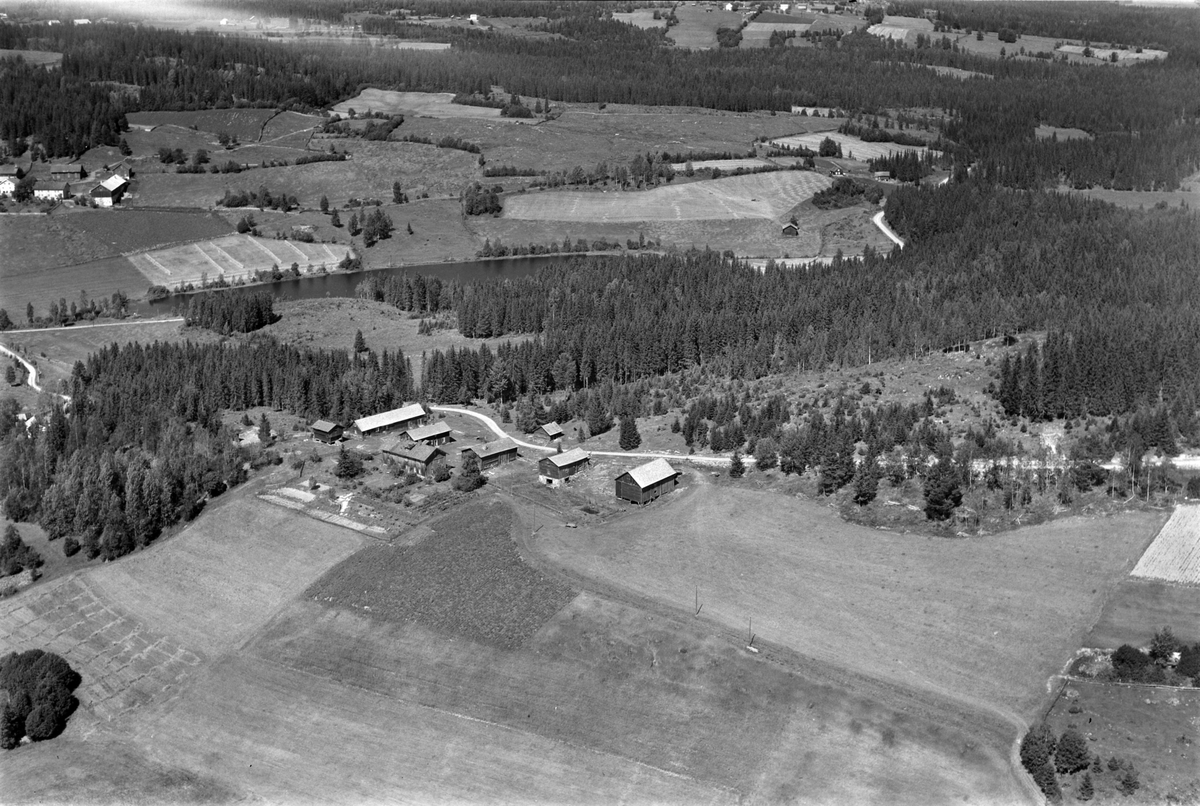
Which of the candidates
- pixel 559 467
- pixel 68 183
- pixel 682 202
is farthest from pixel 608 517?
pixel 68 183

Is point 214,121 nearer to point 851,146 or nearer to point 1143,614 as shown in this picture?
point 851,146

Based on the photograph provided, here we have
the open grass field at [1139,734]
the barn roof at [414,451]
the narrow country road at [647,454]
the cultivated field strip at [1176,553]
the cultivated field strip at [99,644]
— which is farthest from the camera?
the barn roof at [414,451]

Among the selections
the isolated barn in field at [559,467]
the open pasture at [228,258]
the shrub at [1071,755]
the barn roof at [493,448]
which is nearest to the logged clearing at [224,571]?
the barn roof at [493,448]

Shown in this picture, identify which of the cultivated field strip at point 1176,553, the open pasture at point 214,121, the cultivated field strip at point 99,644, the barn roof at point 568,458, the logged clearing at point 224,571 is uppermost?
the open pasture at point 214,121

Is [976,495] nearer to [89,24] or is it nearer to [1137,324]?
[1137,324]

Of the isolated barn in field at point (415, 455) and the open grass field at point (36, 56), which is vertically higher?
the open grass field at point (36, 56)

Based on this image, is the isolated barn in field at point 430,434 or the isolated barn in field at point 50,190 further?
the isolated barn in field at point 50,190

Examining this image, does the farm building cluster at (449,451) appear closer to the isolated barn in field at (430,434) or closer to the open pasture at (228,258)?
the isolated barn in field at (430,434)
